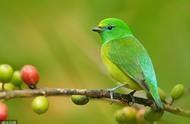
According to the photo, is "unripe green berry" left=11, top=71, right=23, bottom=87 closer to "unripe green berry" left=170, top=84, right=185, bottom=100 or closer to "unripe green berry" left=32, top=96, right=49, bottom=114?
"unripe green berry" left=32, top=96, right=49, bottom=114

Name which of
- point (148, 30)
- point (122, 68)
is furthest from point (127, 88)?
point (148, 30)

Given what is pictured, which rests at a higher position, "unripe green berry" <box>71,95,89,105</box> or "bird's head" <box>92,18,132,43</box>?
"bird's head" <box>92,18,132,43</box>

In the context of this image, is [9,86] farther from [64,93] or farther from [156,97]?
[156,97]

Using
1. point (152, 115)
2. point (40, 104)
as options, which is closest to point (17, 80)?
point (40, 104)

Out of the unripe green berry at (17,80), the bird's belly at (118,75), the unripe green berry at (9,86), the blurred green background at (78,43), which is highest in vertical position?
the blurred green background at (78,43)

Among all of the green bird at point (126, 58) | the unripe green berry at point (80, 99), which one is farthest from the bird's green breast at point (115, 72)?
the unripe green berry at point (80, 99)

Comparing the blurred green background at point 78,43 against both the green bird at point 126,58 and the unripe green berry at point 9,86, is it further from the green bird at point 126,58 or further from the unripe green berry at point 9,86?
the unripe green berry at point 9,86

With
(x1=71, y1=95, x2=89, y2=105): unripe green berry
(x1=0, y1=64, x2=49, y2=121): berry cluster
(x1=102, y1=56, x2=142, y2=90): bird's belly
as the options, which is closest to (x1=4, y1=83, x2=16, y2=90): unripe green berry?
(x1=0, y1=64, x2=49, y2=121): berry cluster

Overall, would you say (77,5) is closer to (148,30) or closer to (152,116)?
(148,30)
